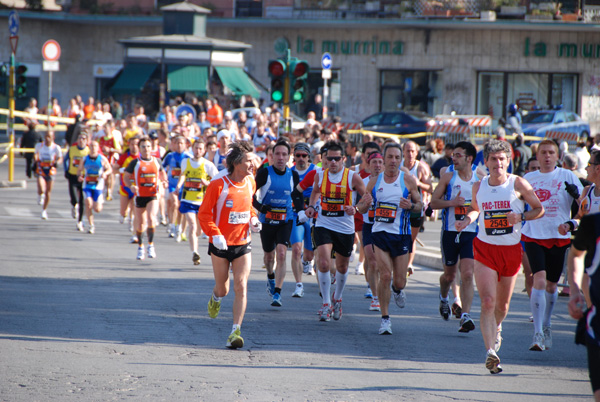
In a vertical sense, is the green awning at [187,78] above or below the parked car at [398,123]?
above

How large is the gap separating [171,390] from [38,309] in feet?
12.4

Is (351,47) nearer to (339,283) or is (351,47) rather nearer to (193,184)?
(193,184)

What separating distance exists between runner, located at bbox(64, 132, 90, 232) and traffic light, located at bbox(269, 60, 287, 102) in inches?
166

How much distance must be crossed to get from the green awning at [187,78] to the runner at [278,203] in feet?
85.2

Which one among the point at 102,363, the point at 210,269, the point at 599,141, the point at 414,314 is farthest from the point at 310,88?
the point at 102,363

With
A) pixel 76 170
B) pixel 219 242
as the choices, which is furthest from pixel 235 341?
pixel 76 170

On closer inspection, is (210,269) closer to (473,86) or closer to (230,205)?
(230,205)

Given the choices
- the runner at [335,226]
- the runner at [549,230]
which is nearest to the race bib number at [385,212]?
the runner at [335,226]

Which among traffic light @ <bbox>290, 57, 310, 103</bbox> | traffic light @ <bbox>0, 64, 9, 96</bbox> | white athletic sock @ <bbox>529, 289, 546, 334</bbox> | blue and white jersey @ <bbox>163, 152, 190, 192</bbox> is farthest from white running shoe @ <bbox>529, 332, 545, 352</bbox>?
traffic light @ <bbox>0, 64, 9, 96</bbox>

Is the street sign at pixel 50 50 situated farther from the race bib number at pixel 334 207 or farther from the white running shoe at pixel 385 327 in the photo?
the white running shoe at pixel 385 327

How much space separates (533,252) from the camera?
910 cm

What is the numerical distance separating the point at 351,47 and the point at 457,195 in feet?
111

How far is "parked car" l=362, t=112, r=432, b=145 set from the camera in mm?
32531

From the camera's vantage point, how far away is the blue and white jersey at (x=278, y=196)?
11.1 meters
